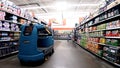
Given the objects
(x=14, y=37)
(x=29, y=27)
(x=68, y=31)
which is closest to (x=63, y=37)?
(x=68, y=31)

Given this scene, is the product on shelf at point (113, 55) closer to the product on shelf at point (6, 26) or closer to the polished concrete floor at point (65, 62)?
the polished concrete floor at point (65, 62)

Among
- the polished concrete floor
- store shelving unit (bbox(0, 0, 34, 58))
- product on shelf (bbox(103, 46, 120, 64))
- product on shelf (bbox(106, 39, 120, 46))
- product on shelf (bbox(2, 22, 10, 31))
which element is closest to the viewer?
product on shelf (bbox(103, 46, 120, 64))

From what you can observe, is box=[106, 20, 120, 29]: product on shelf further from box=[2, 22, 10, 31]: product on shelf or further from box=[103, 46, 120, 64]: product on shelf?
box=[2, 22, 10, 31]: product on shelf

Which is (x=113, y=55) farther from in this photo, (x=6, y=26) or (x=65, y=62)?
(x=6, y=26)

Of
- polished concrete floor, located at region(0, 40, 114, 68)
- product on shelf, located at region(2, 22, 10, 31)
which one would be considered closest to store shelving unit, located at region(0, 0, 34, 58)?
product on shelf, located at region(2, 22, 10, 31)

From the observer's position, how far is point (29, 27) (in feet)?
14.4

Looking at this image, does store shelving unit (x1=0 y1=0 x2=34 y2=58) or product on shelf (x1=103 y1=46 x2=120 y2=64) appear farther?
store shelving unit (x1=0 y1=0 x2=34 y2=58)

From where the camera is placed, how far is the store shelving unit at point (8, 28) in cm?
531

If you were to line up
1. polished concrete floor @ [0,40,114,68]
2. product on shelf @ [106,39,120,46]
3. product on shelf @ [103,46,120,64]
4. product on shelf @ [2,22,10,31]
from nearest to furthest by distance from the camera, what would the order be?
1. product on shelf @ [103,46,120,64]
2. product on shelf @ [106,39,120,46]
3. polished concrete floor @ [0,40,114,68]
4. product on shelf @ [2,22,10,31]

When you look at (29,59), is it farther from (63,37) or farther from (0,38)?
(63,37)

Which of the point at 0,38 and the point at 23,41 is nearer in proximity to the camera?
the point at 23,41

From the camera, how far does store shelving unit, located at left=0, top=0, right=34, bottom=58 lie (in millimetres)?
5312

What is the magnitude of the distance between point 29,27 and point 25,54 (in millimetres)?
919

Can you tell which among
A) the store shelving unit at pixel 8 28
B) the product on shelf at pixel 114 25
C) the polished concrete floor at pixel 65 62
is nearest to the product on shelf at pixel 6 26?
the store shelving unit at pixel 8 28
